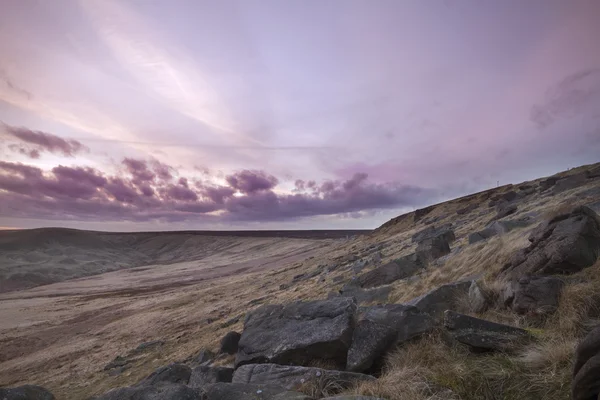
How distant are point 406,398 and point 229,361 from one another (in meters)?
9.89

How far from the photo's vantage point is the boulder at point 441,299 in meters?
9.34

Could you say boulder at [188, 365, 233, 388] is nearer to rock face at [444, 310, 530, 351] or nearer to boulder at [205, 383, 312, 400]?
boulder at [205, 383, 312, 400]

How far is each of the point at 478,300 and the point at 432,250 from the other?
35.1ft

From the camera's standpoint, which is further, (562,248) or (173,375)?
(173,375)

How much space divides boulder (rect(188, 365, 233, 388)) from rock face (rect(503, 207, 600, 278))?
8516mm

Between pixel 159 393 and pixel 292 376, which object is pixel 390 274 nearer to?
pixel 292 376

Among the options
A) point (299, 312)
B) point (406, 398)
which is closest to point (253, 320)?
point (299, 312)

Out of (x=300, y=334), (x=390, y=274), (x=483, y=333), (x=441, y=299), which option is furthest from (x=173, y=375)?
(x=390, y=274)

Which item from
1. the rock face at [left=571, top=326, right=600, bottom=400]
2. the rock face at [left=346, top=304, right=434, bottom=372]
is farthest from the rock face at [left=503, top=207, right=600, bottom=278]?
the rock face at [left=571, top=326, right=600, bottom=400]

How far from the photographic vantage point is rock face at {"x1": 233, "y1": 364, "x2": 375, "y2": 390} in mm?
6344

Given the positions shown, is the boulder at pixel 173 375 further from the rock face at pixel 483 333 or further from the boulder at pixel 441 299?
the rock face at pixel 483 333

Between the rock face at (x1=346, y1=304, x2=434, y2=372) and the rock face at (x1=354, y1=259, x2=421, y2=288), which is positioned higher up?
the rock face at (x1=354, y1=259, x2=421, y2=288)

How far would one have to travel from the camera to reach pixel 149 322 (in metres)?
33.4

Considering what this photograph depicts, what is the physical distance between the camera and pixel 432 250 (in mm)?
19062
